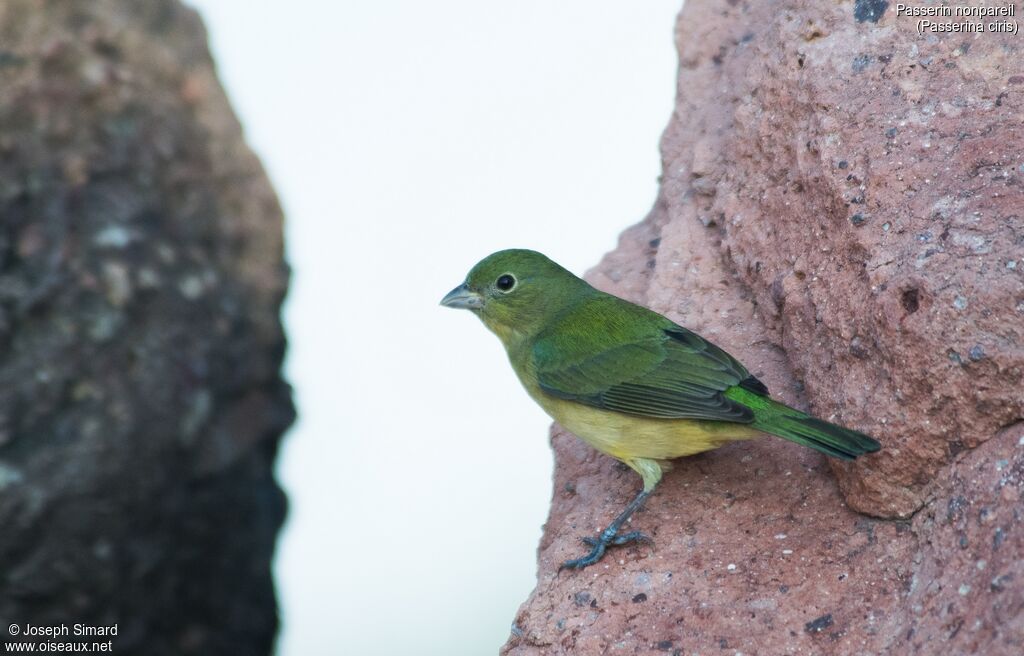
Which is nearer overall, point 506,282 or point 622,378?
point 622,378

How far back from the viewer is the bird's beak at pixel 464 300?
4.70m

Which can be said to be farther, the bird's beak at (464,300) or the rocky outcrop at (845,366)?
the bird's beak at (464,300)

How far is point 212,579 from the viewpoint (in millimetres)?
5543

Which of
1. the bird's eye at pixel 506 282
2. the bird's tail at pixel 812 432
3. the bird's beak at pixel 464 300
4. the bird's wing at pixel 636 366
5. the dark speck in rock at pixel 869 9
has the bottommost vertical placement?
the bird's tail at pixel 812 432

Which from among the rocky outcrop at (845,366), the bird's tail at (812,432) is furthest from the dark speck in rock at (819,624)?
the bird's tail at (812,432)

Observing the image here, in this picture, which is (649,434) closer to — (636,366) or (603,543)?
(636,366)

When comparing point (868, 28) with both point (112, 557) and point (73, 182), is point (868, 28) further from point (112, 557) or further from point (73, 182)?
point (112, 557)

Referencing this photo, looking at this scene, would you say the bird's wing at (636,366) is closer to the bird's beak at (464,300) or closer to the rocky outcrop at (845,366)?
the rocky outcrop at (845,366)

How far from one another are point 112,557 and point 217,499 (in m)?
0.71

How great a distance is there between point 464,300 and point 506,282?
0.65 feet

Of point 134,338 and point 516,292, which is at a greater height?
point 516,292

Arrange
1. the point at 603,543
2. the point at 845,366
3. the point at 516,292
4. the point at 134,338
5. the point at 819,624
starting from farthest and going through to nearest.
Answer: the point at 134,338 → the point at 516,292 → the point at 603,543 → the point at 845,366 → the point at 819,624

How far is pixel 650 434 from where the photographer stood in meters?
3.87

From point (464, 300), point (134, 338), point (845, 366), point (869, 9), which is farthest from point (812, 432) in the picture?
point (134, 338)
